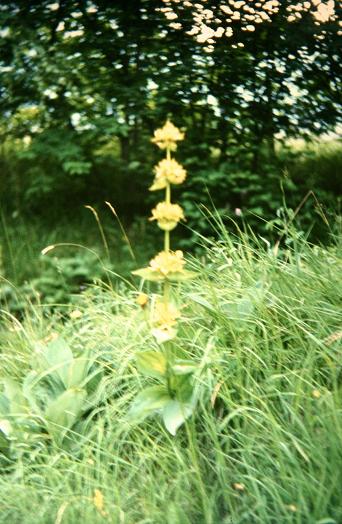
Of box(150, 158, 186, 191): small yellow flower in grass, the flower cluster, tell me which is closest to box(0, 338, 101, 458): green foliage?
the flower cluster

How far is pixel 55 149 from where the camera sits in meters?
4.32

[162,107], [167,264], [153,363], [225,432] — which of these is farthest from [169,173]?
[162,107]

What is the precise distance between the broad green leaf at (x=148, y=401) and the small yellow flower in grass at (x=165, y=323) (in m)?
0.21

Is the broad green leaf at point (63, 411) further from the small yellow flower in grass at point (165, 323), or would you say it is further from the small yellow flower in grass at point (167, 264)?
the small yellow flower in grass at point (167, 264)

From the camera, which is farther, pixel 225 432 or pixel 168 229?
pixel 225 432

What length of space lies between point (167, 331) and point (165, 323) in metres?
0.03

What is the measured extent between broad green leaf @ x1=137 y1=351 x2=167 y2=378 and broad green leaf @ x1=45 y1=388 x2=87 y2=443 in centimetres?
30

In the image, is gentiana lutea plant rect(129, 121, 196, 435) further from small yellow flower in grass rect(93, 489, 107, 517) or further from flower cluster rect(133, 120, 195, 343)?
small yellow flower in grass rect(93, 489, 107, 517)

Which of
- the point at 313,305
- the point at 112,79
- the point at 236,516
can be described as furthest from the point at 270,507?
the point at 112,79

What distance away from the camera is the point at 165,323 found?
6.48ft

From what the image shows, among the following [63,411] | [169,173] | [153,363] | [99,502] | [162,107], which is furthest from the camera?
[162,107]

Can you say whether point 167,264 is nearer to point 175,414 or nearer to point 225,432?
point 175,414

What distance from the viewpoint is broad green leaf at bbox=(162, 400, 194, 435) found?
77.7 inches

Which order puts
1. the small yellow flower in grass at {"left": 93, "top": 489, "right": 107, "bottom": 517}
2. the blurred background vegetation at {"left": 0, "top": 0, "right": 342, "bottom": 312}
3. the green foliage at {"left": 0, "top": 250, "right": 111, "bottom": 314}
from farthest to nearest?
1. the green foliage at {"left": 0, "top": 250, "right": 111, "bottom": 314}
2. the blurred background vegetation at {"left": 0, "top": 0, "right": 342, "bottom": 312}
3. the small yellow flower in grass at {"left": 93, "top": 489, "right": 107, "bottom": 517}
